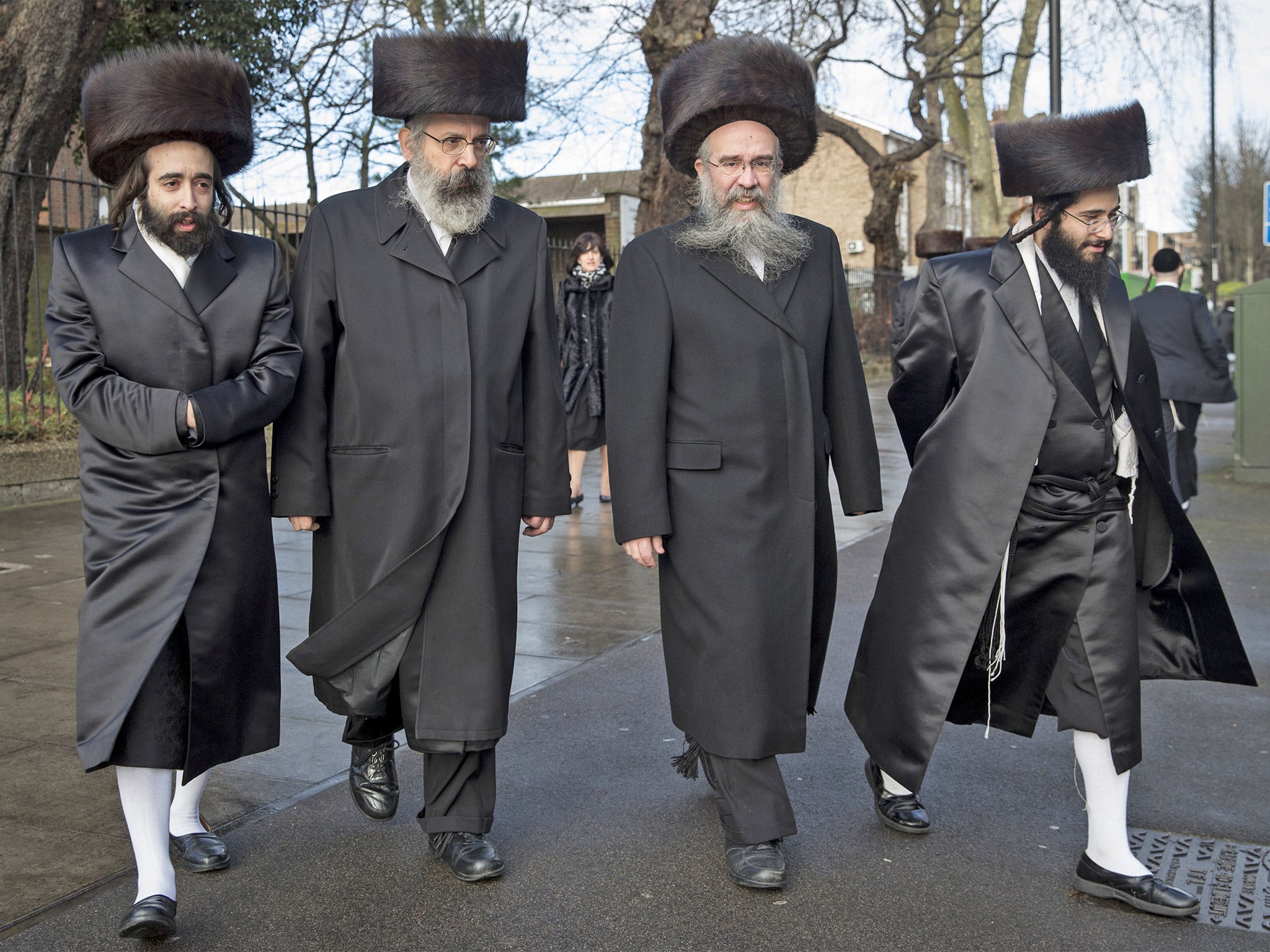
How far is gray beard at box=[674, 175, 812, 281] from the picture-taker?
3.78 metres

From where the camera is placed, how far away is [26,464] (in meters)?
9.57

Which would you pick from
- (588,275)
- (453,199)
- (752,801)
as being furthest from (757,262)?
(588,275)

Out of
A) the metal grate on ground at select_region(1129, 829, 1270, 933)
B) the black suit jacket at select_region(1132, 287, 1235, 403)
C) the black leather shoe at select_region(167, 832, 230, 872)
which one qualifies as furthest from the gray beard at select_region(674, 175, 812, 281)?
the black suit jacket at select_region(1132, 287, 1235, 403)

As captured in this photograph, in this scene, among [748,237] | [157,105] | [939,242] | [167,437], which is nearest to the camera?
[167,437]

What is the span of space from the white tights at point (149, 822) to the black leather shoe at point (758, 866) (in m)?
1.41

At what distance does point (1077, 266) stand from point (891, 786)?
5.23 ft

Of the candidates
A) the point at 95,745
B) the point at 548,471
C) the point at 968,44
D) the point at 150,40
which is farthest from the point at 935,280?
the point at 968,44

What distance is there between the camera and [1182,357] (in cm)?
979

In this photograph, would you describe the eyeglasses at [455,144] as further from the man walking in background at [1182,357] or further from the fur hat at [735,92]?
the man walking in background at [1182,357]

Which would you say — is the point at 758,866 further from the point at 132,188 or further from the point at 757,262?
the point at 132,188

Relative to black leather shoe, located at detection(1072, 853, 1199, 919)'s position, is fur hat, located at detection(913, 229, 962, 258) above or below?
above

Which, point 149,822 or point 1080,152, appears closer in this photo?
point 149,822

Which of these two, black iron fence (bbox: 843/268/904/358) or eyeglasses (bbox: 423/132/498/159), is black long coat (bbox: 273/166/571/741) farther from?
black iron fence (bbox: 843/268/904/358)

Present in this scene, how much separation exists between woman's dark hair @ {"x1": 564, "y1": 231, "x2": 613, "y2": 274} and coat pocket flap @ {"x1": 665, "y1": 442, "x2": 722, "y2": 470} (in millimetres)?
6056
